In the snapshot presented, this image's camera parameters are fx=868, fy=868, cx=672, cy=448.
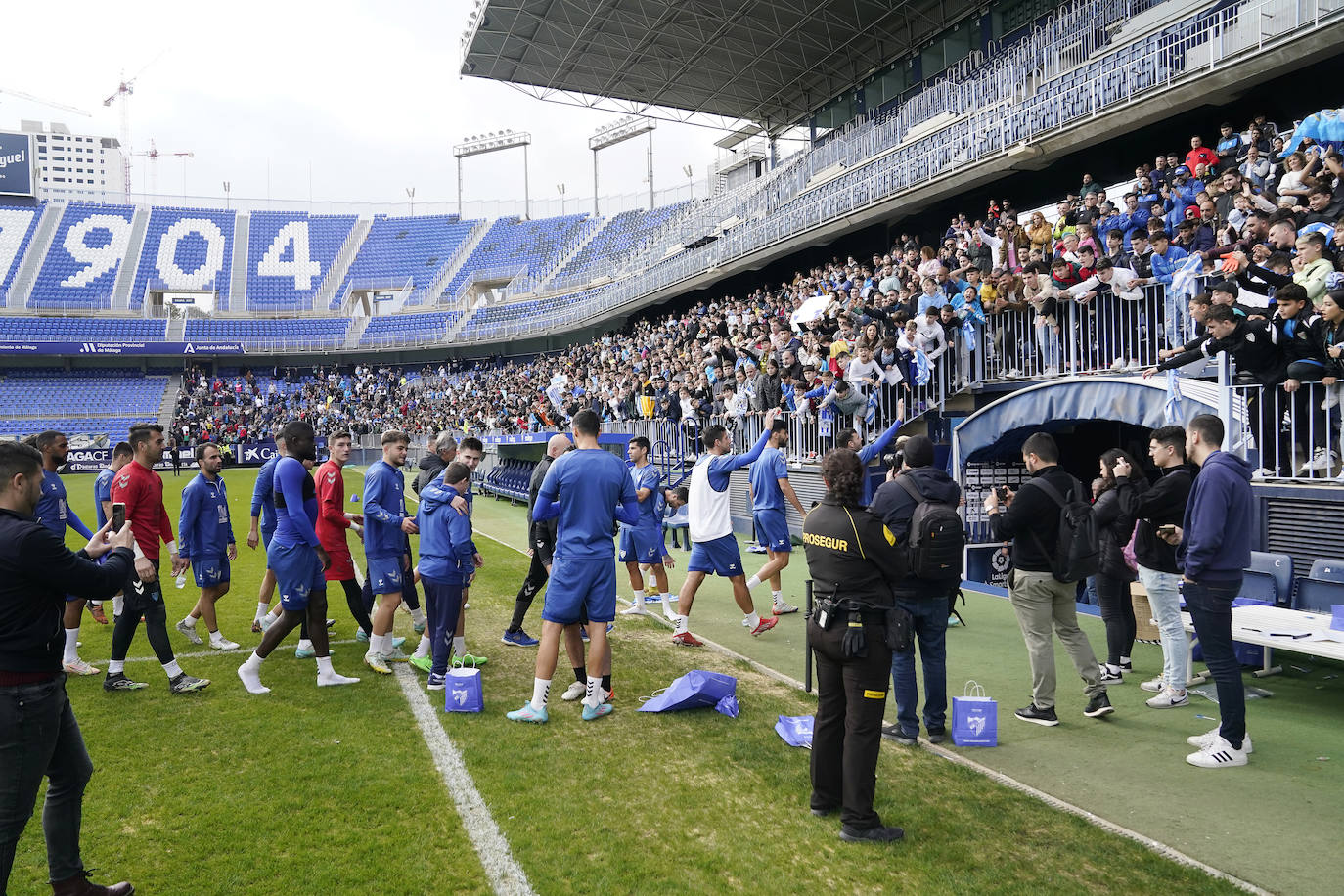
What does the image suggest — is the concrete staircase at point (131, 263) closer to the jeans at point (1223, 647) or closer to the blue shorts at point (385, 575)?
the blue shorts at point (385, 575)

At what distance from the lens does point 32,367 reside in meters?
49.8

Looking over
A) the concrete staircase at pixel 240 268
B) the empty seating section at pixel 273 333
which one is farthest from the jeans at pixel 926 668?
the concrete staircase at pixel 240 268

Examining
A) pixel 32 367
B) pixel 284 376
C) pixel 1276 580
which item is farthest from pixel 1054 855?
pixel 32 367

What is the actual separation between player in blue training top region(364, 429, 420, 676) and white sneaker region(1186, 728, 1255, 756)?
5.95m

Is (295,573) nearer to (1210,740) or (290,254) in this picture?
(1210,740)

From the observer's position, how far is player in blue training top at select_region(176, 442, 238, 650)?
8336mm

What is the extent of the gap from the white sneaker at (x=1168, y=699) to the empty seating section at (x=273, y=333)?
53.2m

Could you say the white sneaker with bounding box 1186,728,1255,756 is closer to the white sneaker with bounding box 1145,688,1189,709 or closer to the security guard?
the white sneaker with bounding box 1145,688,1189,709

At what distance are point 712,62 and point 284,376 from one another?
3538 centimetres

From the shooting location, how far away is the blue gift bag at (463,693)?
6.27 meters

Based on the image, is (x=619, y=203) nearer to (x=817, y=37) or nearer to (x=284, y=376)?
(x=284, y=376)

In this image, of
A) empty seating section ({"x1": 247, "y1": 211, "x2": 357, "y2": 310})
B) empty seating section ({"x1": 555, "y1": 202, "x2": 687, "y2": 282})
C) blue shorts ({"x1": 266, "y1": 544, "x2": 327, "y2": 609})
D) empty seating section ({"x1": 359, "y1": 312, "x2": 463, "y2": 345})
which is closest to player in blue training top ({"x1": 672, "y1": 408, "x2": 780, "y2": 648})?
blue shorts ({"x1": 266, "y1": 544, "x2": 327, "y2": 609})

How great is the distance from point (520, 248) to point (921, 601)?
54942 mm

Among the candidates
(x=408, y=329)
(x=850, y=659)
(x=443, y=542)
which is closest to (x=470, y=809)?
(x=850, y=659)
